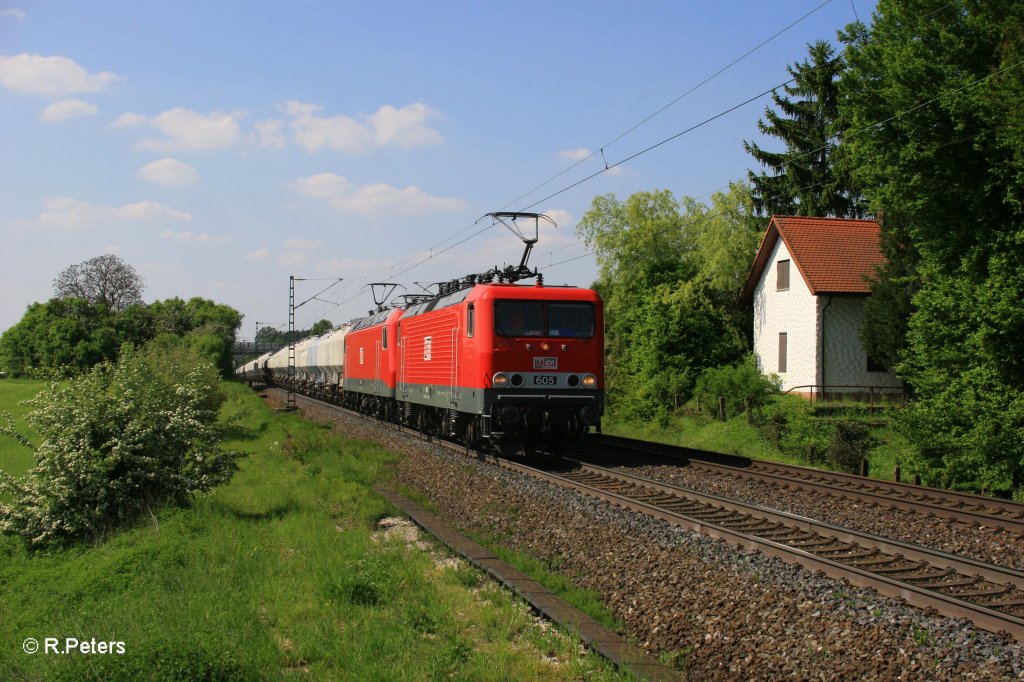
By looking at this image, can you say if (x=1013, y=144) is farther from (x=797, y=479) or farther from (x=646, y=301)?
(x=646, y=301)

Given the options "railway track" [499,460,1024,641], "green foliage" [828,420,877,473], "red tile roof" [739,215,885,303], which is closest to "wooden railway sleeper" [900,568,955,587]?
"railway track" [499,460,1024,641]

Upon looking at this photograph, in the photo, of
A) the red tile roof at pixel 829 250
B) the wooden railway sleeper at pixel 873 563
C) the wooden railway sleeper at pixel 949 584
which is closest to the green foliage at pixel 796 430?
the red tile roof at pixel 829 250

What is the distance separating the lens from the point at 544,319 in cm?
1537

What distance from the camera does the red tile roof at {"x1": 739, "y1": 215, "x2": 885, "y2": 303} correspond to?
26828 mm

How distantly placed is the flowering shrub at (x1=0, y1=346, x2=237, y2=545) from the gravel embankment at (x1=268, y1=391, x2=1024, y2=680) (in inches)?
132

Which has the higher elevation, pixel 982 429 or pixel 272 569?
pixel 982 429

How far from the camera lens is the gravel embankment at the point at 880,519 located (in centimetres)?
852

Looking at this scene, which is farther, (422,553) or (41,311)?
(41,311)

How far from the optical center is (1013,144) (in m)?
12.5

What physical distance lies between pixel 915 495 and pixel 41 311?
217 feet

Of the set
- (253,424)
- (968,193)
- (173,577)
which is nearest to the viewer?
(173,577)

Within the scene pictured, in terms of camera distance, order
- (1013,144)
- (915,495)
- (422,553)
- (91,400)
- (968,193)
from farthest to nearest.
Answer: (968,193), (1013,144), (915,495), (91,400), (422,553)

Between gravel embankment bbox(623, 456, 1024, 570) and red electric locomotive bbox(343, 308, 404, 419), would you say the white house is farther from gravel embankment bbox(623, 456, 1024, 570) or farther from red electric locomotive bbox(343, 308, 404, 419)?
gravel embankment bbox(623, 456, 1024, 570)

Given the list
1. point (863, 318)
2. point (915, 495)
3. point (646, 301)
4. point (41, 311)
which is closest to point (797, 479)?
point (915, 495)
